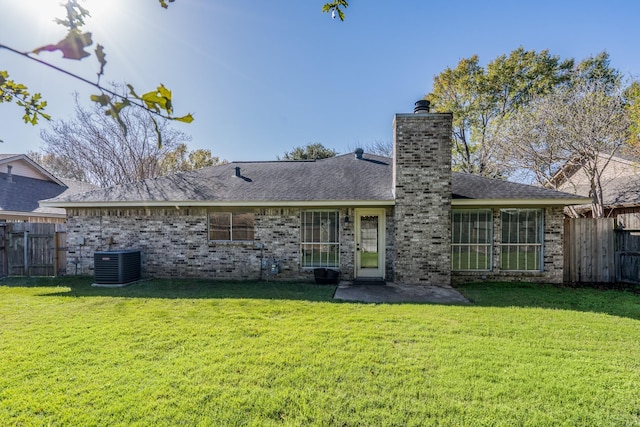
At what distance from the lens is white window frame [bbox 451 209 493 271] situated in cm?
887

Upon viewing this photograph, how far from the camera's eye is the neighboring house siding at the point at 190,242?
9.22 metres

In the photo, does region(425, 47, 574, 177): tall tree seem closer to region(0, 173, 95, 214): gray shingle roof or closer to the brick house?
the brick house

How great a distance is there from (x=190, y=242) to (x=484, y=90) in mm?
20884

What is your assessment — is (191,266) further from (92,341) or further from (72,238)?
(92,341)

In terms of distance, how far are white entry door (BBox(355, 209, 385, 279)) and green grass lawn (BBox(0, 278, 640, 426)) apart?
2.90 m

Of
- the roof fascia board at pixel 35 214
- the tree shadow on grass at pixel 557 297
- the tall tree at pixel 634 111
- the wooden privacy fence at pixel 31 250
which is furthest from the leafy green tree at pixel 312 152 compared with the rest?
the tree shadow on grass at pixel 557 297

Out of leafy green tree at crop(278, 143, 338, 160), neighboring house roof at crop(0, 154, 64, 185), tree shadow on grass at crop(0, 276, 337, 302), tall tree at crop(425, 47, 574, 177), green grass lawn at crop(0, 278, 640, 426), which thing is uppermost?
tall tree at crop(425, 47, 574, 177)

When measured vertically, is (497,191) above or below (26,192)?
below

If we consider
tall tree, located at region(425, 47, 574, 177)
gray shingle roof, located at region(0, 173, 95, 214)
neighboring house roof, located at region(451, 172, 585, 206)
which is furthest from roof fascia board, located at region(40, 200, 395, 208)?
tall tree, located at region(425, 47, 574, 177)

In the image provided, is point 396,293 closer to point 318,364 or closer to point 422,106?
point 318,364

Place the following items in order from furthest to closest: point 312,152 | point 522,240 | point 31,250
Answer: point 312,152, point 31,250, point 522,240

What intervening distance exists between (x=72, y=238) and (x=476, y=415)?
11.7m

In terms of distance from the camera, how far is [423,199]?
8406mm

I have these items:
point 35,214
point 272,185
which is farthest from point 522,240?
point 35,214
